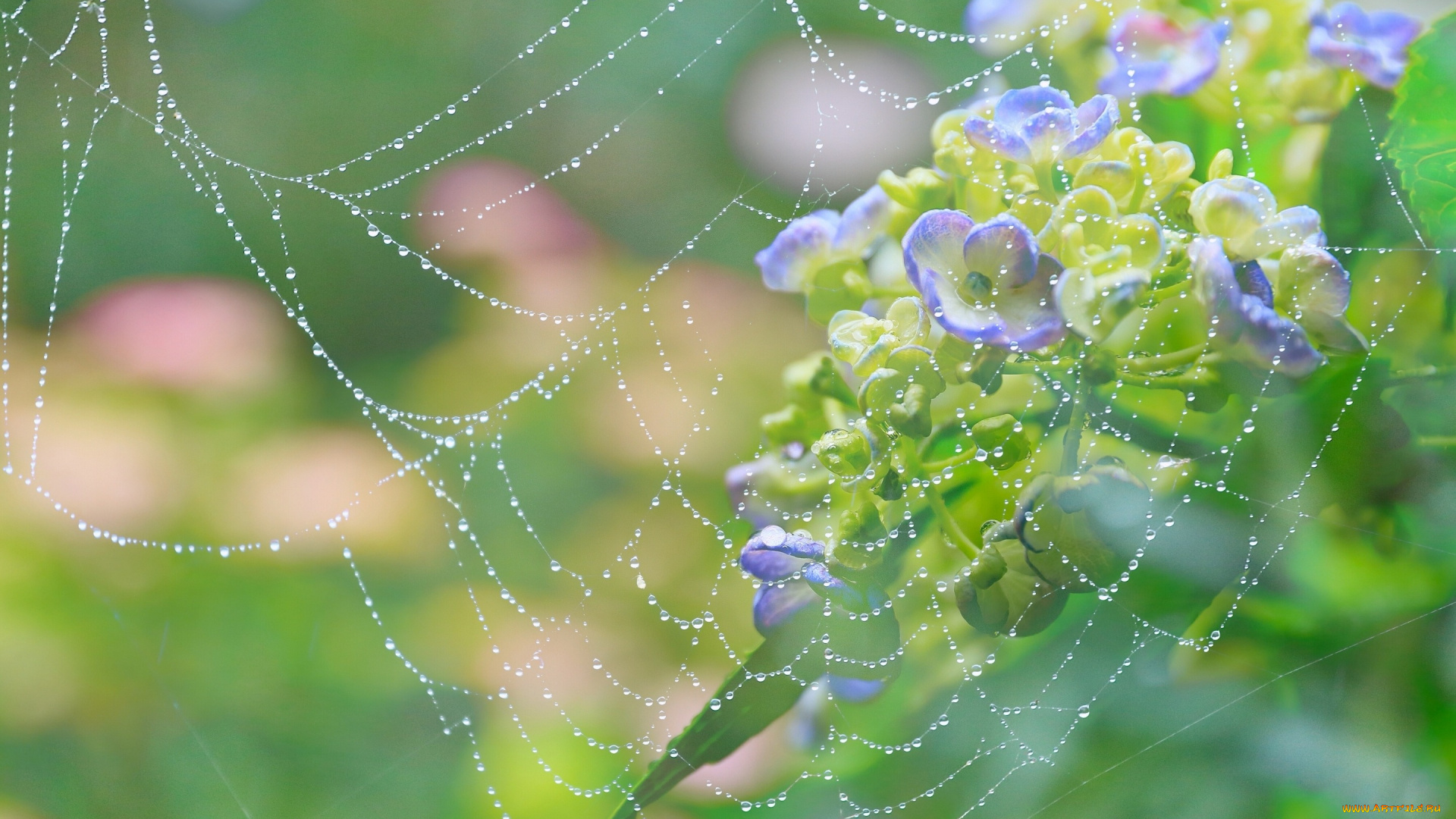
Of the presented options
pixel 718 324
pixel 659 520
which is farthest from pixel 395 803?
pixel 718 324

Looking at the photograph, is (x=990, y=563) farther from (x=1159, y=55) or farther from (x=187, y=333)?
(x=187, y=333)

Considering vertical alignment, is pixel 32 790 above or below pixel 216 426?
below

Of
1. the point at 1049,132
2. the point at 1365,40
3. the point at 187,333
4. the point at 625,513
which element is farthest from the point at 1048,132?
the point at 187,333

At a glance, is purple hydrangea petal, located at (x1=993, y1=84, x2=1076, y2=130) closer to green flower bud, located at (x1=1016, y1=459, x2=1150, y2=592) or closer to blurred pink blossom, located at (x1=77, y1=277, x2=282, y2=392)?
green flower bud, located at (x1=1016, y1=459, x2=1150, y2=592)

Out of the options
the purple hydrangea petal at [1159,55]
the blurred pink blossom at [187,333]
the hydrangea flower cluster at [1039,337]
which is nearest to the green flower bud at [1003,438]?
the hydrangea flower cluster at [1039,337]

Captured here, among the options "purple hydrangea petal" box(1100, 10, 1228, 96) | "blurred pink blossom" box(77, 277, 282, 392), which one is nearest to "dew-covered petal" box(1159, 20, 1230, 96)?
"purple hydrangea petal" box(1100, 10, 1228, 96)

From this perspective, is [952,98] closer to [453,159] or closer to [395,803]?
[453,159]
